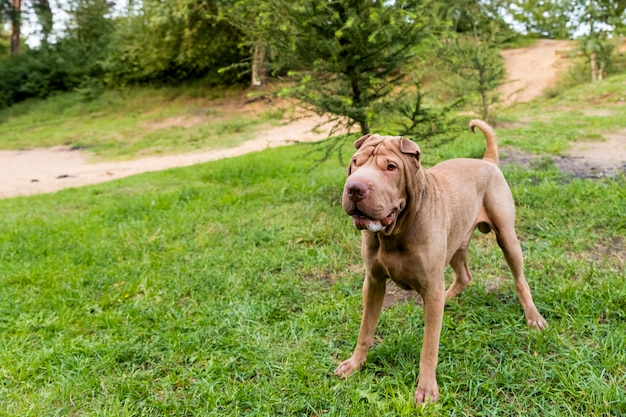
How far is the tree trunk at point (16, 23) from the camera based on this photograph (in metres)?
28.0

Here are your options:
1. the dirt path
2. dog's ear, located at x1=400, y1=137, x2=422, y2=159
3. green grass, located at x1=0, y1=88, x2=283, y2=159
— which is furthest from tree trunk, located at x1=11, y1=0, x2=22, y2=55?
dog's ear, located at x1=400, y1=137, x2=422, y2=159

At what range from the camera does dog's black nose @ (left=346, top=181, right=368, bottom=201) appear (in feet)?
6.78

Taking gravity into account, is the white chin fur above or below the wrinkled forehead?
below

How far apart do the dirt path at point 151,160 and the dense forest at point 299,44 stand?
102 centimetres

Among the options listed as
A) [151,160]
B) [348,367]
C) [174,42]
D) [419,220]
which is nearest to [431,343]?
[348,367]

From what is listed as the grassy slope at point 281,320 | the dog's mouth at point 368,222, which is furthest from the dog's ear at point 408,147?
the grassy slope at point 281,320

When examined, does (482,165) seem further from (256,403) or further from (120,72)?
(120,72)

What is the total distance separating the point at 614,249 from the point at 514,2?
26.8 meters

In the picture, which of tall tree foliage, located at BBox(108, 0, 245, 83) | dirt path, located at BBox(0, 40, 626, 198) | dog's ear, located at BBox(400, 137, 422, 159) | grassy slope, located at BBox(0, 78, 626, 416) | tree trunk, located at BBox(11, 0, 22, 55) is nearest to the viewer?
dog's ear, located at BBox(400, 137, 422, 159)

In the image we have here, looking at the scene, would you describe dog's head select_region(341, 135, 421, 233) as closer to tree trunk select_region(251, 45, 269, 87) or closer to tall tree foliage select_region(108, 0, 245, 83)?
tree trunk select_region(251, 45, 269, 87)

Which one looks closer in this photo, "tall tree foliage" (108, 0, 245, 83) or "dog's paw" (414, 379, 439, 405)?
"dog's paw" (414, 379, 439, 405)

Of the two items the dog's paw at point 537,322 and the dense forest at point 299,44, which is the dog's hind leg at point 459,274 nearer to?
the dog's paw at point 537,322

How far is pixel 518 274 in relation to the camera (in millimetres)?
3252

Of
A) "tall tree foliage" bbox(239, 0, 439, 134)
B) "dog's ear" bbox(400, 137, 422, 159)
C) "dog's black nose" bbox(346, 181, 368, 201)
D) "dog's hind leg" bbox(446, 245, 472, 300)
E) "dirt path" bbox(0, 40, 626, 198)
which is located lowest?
"dog's hind leg" bbox(446, 245, 472, 300)
